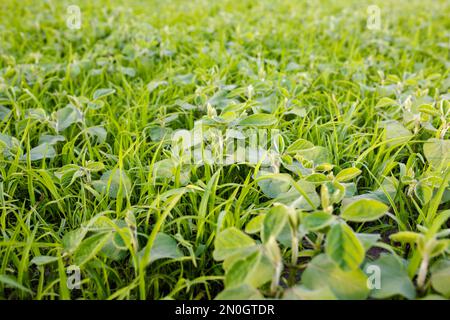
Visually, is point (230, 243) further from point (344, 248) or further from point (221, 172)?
point (221, 172)

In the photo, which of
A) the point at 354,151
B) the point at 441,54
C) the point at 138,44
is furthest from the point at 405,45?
the point at 138,44

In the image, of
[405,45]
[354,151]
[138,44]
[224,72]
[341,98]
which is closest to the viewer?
[354,151]

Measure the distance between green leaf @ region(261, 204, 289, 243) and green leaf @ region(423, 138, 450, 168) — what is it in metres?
0.86

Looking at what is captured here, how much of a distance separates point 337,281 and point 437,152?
34.3 inches

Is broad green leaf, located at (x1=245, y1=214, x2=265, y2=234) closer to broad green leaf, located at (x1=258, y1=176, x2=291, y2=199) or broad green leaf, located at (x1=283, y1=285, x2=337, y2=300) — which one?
broad green leaf, located at (x1=283, y1=285, x2=337, y2=300)

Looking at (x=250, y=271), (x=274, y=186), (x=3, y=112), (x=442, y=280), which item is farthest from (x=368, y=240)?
(x=3, y=112)

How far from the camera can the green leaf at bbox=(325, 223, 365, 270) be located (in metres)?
1.02

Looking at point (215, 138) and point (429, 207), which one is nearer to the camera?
point (429, 207)

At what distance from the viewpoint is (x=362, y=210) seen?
114cm

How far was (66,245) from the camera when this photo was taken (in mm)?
1224

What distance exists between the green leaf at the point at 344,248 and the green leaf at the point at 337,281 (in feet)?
0.11

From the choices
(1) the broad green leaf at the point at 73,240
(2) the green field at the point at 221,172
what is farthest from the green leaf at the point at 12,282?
(1) the broad green leaf at the point at 73,240

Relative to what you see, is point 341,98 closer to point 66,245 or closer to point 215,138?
point 215,138
